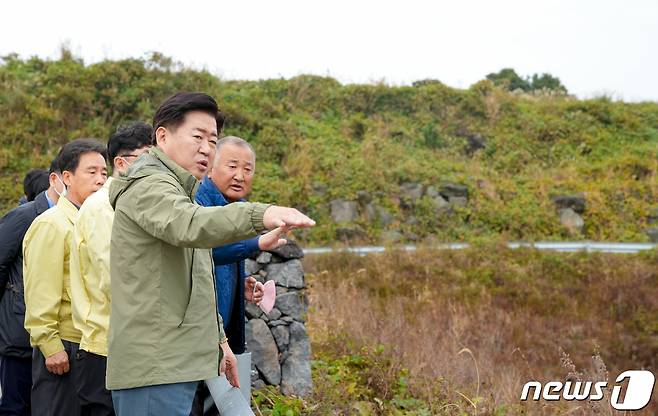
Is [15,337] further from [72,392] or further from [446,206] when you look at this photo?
[446,206]

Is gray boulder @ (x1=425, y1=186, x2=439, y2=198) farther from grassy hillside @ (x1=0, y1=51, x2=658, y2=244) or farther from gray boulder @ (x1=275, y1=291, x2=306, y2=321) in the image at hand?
gray boulder @ (x1=275, y1=291, x2=306, y2=321)

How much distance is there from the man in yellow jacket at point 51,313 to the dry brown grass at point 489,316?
2968 mm

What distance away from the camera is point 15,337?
13.6 ft

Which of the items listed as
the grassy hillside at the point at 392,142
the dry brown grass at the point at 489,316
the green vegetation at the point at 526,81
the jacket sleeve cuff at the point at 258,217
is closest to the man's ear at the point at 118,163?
the jacket sleeve cuff at the point at 258,217

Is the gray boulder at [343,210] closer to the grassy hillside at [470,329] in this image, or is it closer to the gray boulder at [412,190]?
the gray boulder at [412,190]

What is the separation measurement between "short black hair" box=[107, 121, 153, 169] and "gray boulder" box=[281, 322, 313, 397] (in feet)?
8.51

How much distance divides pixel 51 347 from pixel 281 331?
2.69 meters

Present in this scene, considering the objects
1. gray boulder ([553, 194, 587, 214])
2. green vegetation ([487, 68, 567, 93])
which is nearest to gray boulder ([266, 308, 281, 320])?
gray boulder ([553, 194, 587, 214])

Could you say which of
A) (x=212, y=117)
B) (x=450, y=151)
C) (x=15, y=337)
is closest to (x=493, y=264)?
(x=450, y=151)

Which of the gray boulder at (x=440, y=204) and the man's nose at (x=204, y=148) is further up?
the man's nose at (x=204, y=148)

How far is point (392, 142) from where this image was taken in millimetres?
21344

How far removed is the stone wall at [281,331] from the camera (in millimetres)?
5883

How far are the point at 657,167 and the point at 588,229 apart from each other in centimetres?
412

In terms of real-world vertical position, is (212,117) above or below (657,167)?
above
